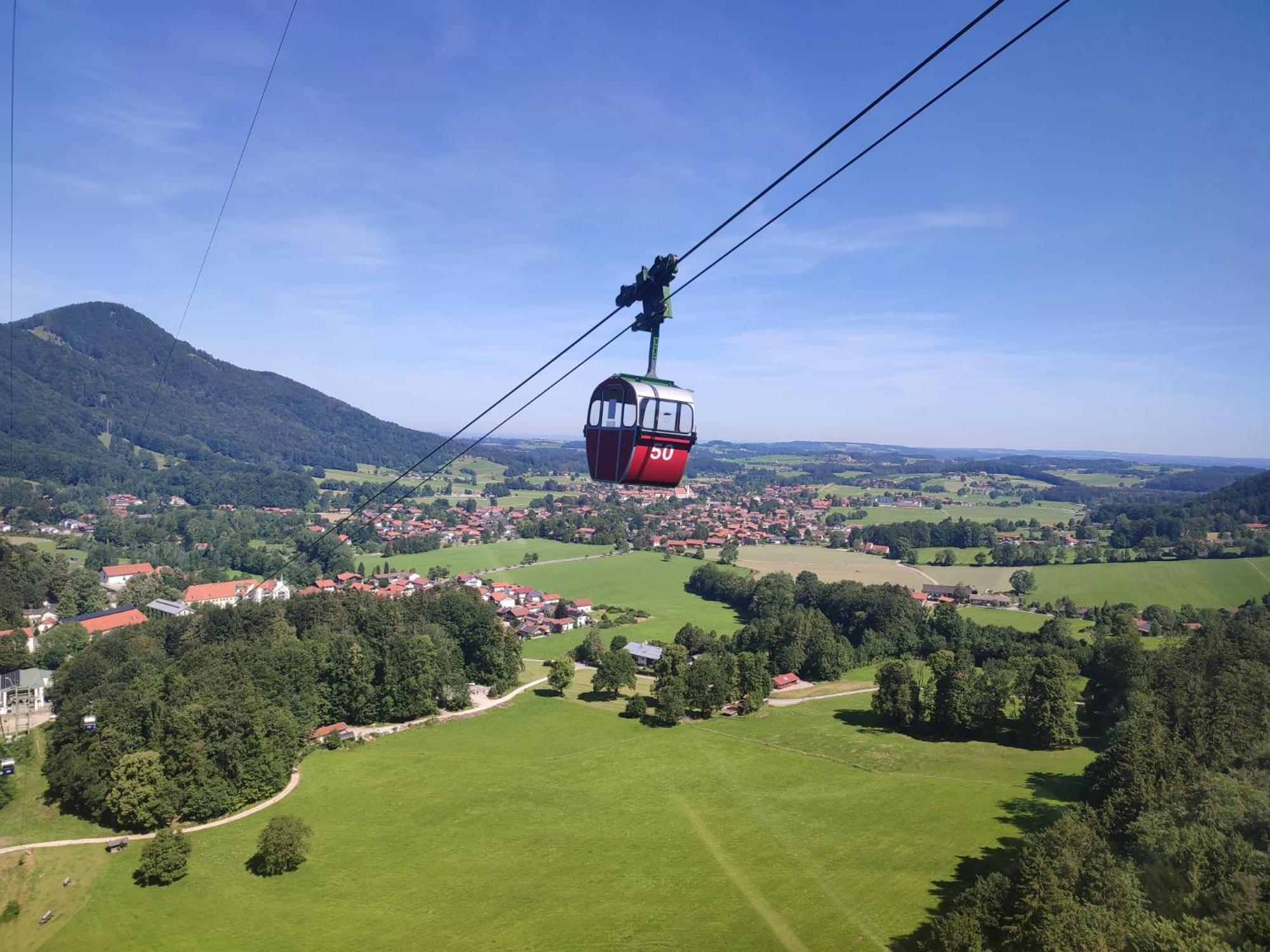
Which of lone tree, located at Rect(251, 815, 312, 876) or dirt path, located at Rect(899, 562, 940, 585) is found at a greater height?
dirt path, located at Rect(899, 562, 940, 585)

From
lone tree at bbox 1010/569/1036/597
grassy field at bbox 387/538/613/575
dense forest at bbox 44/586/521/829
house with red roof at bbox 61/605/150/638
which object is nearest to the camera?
dense forest at bbox 44/586/521/829

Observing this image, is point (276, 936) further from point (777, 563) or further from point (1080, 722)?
point (777, 563)

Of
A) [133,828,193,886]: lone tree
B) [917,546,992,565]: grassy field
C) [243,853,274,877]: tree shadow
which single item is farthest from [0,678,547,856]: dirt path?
[917,546,992,565]: grassy field

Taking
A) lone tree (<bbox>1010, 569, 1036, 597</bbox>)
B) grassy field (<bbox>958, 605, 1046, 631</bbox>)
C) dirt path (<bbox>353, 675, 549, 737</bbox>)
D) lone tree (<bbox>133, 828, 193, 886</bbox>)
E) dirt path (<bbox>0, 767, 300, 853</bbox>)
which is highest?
lone tree (<bbox>1010, 569, 1036, 597</bbox>)

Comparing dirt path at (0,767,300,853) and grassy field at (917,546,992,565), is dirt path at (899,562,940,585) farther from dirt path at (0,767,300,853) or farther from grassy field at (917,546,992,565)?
dirt path at (0,767,300,853)

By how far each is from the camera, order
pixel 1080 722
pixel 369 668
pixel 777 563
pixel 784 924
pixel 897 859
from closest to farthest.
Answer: pixel 784 924 < pixel 897 859 < pixel 1080 722 < pixel 369 668 < pixel 777 563

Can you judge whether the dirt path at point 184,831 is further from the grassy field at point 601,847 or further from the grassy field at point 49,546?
the grassy field at point 49,546

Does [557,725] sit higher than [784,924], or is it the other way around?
[784,924]

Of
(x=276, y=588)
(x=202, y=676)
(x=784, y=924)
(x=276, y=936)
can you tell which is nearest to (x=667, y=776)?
(x=784, y=924)
